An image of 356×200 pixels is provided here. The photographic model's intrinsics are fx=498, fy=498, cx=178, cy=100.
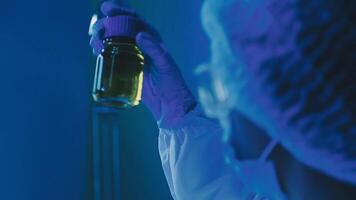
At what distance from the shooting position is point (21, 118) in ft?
4.49

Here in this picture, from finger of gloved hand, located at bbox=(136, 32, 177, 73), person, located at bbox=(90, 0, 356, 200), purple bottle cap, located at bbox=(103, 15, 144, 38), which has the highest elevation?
purple bottle cap, located at bbox=(103, 15, 144, 38)

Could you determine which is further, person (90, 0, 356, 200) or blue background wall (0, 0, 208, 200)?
blue background wall (0, 0, 208, 200)

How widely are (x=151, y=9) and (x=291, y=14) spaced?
3.59 ft

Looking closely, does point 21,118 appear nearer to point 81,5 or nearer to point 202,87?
point 81,5

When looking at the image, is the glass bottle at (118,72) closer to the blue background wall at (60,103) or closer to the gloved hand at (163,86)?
the gloved hand at (163,86)

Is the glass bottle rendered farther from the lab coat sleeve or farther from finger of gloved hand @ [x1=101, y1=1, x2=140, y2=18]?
the lab coat sleeve

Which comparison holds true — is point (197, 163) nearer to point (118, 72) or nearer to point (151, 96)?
point (151, 96)

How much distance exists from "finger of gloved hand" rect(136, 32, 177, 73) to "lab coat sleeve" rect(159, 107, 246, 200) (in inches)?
4.8

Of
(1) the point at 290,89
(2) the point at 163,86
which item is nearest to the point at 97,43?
(2) the point at 163,86

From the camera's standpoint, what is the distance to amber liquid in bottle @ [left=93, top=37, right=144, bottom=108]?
3.04 ft

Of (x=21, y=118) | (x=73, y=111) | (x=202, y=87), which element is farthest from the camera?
(x=73, y=111)

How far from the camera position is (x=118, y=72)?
3.05 ft

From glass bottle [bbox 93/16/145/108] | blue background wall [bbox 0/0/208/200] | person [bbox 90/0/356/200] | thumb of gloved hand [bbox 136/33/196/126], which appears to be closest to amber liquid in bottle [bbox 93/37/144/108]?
glass bottle [bbox 93/16/145/108]


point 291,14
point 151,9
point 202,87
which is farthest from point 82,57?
point 291,14
